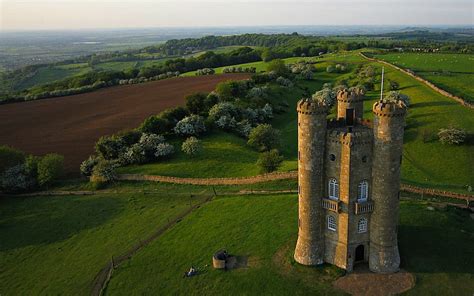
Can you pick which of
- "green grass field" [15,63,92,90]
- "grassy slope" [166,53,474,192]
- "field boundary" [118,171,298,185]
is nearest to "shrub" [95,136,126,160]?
"field boundary" [118,171,298,185]

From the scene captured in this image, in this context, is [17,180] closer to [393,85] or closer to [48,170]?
[48,170]

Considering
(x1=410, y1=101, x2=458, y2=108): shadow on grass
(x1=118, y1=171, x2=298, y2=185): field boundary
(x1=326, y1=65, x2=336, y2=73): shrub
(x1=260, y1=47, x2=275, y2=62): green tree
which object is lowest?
(x1=118, y1=171, x2=298, y2=185): field boundary

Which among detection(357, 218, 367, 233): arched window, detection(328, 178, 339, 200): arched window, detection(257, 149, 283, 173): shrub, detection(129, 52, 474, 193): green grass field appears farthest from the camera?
detection(257, 149, 283, 173): shrub

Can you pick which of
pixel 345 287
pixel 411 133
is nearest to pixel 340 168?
pixel 345 287

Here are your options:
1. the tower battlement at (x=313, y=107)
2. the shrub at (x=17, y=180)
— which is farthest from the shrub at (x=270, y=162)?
the shrub at (x=17, y=180)

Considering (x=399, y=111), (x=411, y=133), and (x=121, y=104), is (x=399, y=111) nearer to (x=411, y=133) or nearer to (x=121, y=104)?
(x=411, y=133)

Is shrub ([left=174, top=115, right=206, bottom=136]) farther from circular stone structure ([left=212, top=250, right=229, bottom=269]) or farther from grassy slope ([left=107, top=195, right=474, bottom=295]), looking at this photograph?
circular stone structure ([left=212, top=250, right=229, bottom=269])
